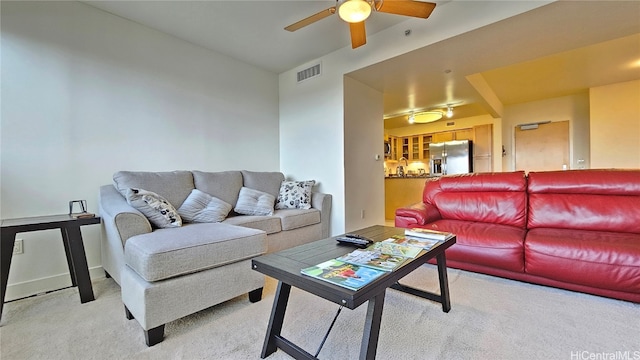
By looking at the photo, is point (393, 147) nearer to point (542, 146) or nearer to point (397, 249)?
point (542, 146)

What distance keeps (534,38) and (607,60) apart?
2251mm

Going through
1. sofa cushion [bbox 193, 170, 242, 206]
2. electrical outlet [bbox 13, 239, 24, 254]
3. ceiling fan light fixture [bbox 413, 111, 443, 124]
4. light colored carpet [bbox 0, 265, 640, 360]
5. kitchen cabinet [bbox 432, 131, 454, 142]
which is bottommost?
light colored carpet [bbox 0, 265, 640, 360]

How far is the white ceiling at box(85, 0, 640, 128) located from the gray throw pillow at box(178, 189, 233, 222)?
1.79 meters

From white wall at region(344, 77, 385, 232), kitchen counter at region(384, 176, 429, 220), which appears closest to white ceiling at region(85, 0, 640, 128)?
white wall at region(344, 77, 385, 232)

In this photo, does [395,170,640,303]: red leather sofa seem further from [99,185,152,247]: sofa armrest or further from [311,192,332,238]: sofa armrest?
[99,185,152,247]: sofa armrest

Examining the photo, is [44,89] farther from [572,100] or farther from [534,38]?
[572,100]

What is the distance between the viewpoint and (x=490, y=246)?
2121mm

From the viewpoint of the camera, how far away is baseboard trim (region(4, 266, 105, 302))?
2059 mm

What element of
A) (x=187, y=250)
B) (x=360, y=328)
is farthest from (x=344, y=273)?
(x=187, y=250)

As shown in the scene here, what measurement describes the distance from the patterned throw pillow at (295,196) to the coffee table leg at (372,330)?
7.50ft

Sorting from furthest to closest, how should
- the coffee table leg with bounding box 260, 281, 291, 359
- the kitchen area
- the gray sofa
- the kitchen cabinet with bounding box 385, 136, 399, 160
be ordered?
the kitchen cabinet with bounding box 385, 136, 399, 160
the kitchen area
the gray sofa
the coffee table leg with bounding box 260, 281, 291, 359

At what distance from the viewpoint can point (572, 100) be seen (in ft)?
18.2

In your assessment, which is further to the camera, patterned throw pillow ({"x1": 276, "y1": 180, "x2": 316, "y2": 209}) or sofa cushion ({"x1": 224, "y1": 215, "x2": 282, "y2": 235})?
patterned throw pillow ({"x1": 276, "y1": 180, "x2": 316, "y2": 209})

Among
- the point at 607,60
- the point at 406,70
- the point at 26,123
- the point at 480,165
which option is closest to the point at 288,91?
the point at 406,70
